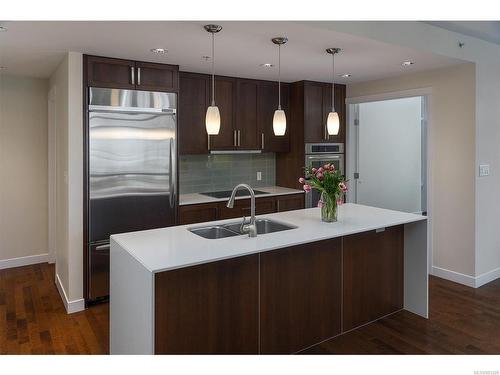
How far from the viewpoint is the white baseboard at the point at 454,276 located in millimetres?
4105

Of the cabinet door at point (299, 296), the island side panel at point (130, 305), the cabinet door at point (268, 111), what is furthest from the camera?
the cabinet door at point (268, 111)

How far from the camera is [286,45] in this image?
332 centimetres

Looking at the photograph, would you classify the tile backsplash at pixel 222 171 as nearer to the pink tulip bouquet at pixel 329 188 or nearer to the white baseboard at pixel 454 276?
the pink tulip bouquet at pixel 329 188

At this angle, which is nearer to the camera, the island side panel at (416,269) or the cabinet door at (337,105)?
the island side panel at (416,269)

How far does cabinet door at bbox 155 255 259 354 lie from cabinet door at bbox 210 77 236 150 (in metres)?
2.44

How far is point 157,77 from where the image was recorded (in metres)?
3.90

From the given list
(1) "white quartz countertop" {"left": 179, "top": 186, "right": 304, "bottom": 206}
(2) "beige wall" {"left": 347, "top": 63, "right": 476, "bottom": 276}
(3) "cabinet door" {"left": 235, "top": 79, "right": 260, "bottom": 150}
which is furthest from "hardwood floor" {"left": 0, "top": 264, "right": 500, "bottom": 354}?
(3) "cabinet door" {"left": 235, "top": 79, "right": 260, "bottom": 150}

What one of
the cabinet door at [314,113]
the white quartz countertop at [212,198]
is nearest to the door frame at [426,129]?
the cabinet door at [314,113]

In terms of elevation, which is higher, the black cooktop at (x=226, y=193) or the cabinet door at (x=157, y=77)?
the cabinet door at (x=157, y=77)

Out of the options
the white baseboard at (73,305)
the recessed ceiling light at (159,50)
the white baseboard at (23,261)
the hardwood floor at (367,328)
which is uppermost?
the recessed ceiling light at (159,50)

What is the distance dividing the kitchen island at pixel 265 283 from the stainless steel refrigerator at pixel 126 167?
109 centimetres

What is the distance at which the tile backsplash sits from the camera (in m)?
4.95

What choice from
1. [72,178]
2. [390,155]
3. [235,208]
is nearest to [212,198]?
[235,208]

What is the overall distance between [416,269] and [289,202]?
6.31ft
